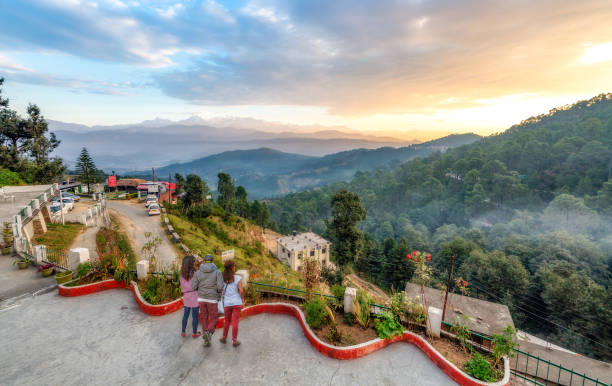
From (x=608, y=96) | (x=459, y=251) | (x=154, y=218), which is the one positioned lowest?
(x=459, y=251)

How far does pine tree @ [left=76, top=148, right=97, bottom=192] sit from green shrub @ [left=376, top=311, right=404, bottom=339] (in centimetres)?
4289

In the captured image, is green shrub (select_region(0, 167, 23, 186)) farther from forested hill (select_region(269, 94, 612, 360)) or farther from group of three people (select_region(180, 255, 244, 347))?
group of three people (select_region(180, 255, 244, 347))

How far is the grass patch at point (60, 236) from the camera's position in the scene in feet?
40.7

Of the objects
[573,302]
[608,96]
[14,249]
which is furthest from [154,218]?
[608,96]

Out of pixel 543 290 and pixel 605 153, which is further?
pixel 605 153

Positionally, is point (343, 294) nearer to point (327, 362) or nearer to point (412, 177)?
point (327, 362)

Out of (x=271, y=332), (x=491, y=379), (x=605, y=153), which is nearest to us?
(x=491, y=379)

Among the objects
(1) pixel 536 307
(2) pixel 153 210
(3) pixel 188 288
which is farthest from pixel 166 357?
(1) pixel 536 307

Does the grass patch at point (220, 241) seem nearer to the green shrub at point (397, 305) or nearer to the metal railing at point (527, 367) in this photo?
the metal railing at point (527, 367)

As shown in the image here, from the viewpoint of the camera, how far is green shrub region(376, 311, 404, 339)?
17.7 feet

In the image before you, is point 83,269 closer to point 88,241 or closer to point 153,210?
point 88,241

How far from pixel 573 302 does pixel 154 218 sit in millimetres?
38296

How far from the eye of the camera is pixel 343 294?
6617mm

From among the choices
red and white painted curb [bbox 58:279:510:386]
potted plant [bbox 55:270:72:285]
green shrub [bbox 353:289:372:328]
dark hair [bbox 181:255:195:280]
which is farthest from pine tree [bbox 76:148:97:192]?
green shrub [bbox 353:289:372:328]
